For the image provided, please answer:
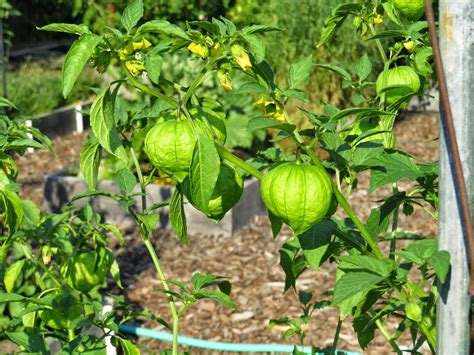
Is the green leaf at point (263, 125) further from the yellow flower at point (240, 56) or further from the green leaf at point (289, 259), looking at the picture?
the green leaf at point (289, 259)

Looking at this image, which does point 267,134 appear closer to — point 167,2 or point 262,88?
point 167,2

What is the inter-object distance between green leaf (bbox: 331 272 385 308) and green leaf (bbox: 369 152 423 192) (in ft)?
0.53

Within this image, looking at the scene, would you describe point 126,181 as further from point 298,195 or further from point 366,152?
point 298,195

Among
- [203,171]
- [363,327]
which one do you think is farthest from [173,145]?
[363,327]

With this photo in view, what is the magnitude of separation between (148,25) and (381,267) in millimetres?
464

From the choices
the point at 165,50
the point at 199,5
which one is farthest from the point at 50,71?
the point at 165,50

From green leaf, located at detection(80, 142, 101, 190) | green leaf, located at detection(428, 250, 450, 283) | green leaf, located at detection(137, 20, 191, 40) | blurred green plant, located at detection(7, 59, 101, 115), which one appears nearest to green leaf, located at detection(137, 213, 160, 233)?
green leaf, located at detection(80, 142, 101, 190)

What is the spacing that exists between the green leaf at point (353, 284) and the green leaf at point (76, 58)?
1.37 feet

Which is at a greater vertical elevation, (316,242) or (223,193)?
(223,193)

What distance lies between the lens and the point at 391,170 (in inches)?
49.9

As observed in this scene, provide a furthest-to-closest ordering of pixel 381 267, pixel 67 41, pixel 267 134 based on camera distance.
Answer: pixel 67 41, pixel 267 134, pixel 381 267

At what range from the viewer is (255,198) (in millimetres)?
5133

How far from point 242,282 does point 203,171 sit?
3.34 meters

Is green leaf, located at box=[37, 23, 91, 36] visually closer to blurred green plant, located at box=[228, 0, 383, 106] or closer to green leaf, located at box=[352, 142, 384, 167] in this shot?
green leaf, located at box=[352, 142, 384, 167]
